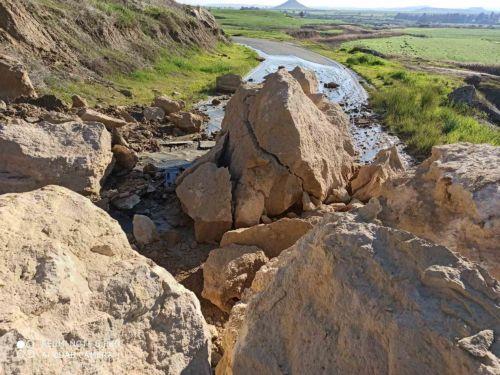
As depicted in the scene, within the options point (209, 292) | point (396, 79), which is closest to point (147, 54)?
point (396, 79)

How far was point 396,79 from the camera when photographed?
76.1 feet

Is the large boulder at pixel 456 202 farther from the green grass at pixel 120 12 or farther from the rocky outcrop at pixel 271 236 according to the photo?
Answer: the green grass at pixel 120 12

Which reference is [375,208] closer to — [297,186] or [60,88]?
[297,186]

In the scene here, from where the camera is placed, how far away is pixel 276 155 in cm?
728

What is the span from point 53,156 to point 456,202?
18.2 ft

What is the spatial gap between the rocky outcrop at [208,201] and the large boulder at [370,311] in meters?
3.63

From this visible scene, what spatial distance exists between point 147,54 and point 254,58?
31.3 feet

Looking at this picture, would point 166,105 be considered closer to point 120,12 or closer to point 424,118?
point 424,118

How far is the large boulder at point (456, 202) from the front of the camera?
3744 mm

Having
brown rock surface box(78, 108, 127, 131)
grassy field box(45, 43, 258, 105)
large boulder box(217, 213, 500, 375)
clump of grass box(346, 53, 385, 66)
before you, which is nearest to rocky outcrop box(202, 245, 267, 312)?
large boulder box(217, 213, 500, 375)

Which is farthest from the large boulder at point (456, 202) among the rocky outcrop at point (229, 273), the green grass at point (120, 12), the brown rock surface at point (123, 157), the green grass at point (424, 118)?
the green grass at point (120, 12)

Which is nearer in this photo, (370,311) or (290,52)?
(370,311)

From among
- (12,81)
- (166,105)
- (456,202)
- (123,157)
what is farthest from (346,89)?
(456,202)

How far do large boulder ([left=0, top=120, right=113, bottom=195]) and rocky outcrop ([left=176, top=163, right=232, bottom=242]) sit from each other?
144cm
